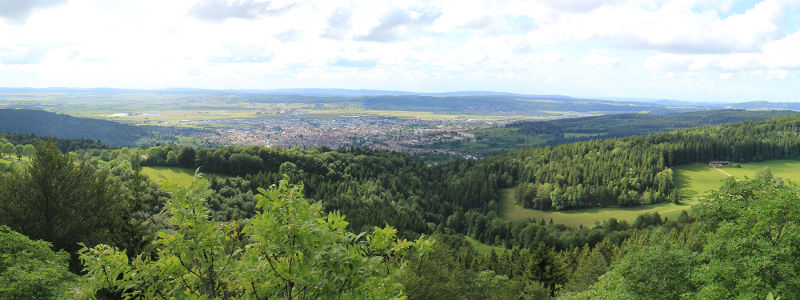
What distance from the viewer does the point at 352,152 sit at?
393 ft

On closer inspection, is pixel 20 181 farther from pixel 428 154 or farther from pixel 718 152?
pixel 428 154

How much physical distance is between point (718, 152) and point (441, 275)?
136m

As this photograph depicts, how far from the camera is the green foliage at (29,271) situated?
13.1m

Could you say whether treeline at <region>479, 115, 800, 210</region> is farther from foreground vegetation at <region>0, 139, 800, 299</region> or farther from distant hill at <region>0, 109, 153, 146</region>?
distant hill at <region>0, 109, 153, 146</region>

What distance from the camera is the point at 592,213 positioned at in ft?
327

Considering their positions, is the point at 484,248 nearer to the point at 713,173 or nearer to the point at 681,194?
the point at 681,194

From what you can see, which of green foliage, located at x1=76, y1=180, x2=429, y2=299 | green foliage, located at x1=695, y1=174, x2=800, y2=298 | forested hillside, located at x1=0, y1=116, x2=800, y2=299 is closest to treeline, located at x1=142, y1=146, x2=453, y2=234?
forested hillside, located at x1=0, y1=116, x2=800, y2=299

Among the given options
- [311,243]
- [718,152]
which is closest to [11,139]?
[311,243]

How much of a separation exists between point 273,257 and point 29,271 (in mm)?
14466

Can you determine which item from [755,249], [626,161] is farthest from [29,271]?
[626,161]

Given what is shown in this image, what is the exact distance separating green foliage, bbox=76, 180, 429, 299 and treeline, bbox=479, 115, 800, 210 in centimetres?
10728

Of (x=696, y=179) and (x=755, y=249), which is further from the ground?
(x=755, y=249)

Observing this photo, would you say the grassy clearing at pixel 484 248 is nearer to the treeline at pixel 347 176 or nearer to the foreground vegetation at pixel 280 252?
the treeline at pixel 347 176

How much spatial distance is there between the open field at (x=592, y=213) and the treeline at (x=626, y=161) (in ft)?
9.22
